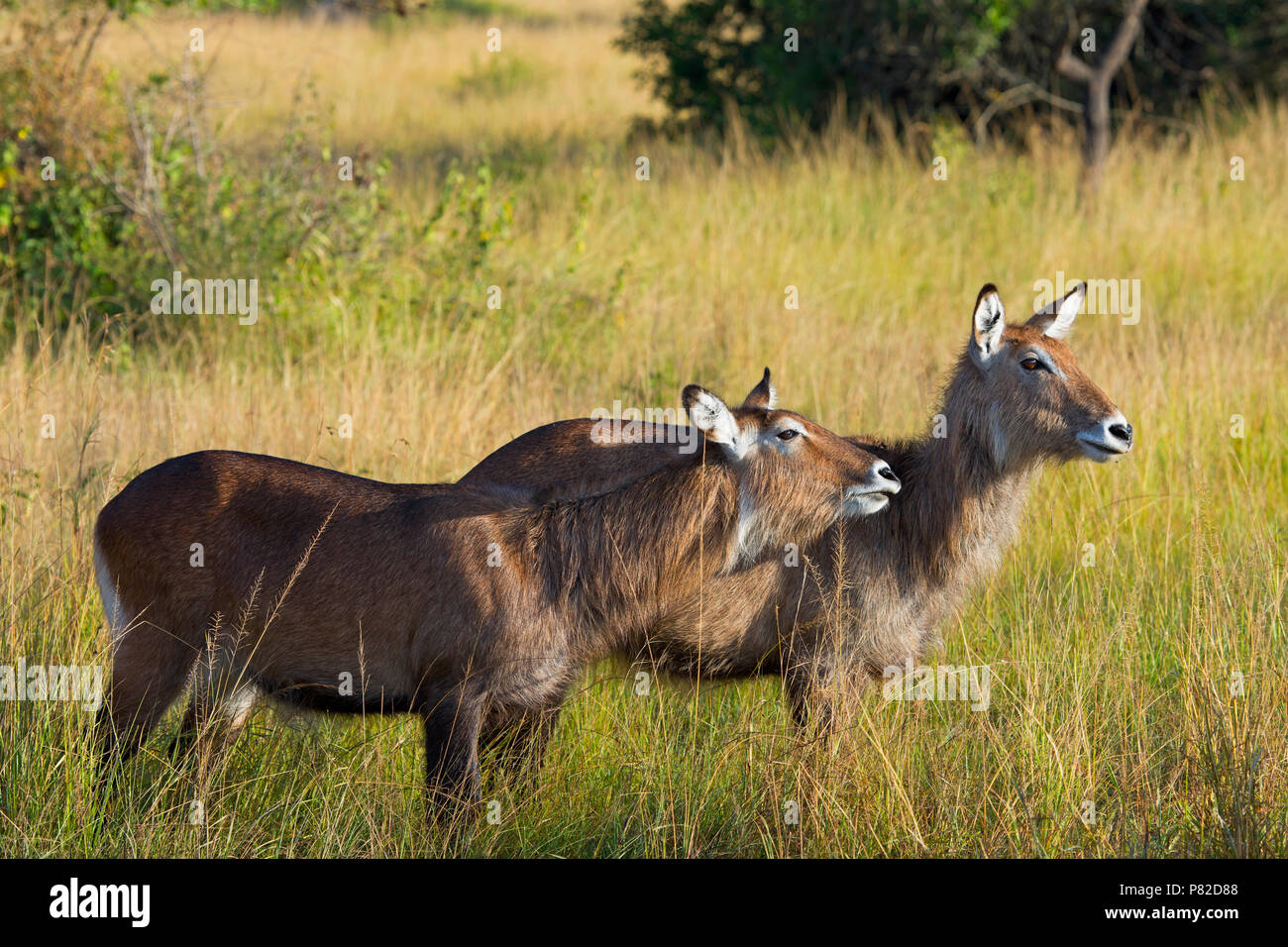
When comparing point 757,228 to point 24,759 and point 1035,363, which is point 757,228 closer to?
point 1035,363

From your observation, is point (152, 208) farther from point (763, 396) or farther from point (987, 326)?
point (987, 326)

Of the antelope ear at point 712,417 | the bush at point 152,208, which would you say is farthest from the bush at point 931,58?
the antelope ear at point 712,417

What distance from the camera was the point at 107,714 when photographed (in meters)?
3.49

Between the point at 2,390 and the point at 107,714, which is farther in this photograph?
the point at 2,390

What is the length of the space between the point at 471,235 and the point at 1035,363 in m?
4.38

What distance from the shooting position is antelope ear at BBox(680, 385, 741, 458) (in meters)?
3.57

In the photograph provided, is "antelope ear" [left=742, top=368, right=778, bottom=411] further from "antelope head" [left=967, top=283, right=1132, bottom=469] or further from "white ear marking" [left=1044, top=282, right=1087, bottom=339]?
"white ear marking" [left=1044, top=282, right=1087, bottom=339]

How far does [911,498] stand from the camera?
4.13 meters

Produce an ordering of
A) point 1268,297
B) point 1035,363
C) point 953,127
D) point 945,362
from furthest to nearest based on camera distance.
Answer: point 953,127 → point 1268,297 → point 945,362 → point 1035,363

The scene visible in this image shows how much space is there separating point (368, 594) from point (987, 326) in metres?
2.08

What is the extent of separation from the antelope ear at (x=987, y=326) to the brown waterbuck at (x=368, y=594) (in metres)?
0.94

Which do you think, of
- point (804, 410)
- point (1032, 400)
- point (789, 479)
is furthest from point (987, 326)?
point (804, 410)

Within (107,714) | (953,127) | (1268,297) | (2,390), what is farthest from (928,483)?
(953,127)
